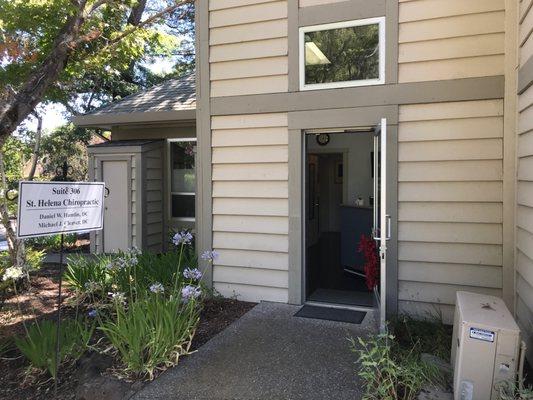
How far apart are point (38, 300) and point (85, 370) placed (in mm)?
2848

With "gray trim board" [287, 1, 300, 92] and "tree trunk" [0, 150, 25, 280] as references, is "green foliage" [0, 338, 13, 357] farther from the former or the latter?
"gray trim board" [287, 1, 300, 92]

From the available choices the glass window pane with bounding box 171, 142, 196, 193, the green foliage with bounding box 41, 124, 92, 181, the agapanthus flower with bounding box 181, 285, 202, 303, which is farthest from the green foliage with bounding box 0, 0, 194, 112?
the green foliage with bounding box 41, 124, 92, 181

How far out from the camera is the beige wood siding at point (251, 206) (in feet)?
17.1

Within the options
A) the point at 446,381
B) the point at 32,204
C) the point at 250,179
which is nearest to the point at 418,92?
the point at 250,179

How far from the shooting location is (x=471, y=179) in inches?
173

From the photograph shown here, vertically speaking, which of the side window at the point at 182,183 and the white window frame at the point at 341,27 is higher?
the white window frame at the point at 341,27

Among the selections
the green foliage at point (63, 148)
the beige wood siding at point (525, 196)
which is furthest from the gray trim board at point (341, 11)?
the green foliage at point (63, 148)

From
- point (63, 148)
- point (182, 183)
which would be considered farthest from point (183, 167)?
point (63, 148)

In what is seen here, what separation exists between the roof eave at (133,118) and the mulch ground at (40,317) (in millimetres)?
2727

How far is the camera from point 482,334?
109 inches

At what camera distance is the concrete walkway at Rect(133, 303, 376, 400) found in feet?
10.4

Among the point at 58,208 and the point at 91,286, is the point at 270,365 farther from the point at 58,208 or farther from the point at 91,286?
the point at 91,286

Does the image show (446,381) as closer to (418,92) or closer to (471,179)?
(471,179)

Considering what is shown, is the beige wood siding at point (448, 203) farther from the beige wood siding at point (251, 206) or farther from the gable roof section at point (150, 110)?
the gable roof section at point (150, 110)
